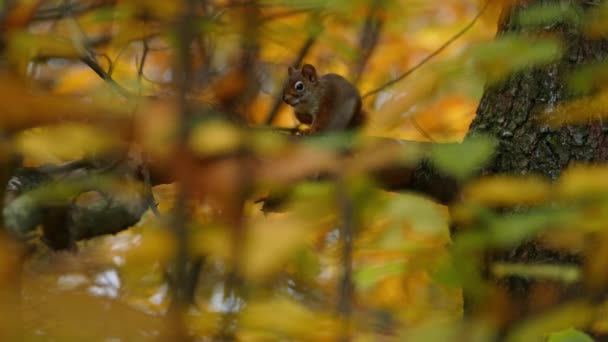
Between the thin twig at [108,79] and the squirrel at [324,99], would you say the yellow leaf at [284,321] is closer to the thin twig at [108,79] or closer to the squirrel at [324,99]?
the thin twig at [108,79]

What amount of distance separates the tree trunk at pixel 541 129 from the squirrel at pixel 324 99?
125cm

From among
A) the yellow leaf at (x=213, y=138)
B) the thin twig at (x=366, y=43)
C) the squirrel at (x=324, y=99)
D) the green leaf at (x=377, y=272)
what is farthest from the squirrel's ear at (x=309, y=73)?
the yellow leaf at (x=213, y=138)

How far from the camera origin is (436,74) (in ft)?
6.53

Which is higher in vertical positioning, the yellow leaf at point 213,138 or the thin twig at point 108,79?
the thin twig at point 108,79

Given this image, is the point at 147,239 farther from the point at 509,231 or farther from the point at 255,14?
the point at 509,231

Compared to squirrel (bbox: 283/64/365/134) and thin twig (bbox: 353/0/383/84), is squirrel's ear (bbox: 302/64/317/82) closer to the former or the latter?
squirrel (bbox: 283/64/365/134)

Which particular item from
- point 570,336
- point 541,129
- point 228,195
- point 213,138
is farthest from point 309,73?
point 228,195

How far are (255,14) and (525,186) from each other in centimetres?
62

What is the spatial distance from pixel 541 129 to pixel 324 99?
1582mm

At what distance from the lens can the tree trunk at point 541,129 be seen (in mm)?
3051

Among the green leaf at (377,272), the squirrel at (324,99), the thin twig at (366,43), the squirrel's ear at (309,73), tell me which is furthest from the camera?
the thin twig at (366,43)

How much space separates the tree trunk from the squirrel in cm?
125

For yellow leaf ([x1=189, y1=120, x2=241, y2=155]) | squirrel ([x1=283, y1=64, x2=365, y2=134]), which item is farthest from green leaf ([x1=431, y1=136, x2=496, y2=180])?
squirrel ([x1=283, y1=64, x2=365, y2=134])

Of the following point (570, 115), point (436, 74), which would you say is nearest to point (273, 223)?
point (436, 74)
